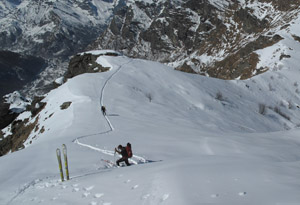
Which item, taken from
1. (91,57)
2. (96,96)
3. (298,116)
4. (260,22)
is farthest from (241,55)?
(96,96)

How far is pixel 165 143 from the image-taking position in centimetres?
1439

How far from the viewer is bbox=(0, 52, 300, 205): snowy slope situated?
18.6 ft

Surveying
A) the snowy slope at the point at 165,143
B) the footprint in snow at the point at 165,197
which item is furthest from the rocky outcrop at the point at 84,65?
the footprint in snow at the point at 165,197

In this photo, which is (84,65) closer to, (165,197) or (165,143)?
→ (165,143)

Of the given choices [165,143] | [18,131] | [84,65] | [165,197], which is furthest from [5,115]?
[165,197]

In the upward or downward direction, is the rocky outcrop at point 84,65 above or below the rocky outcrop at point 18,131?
above

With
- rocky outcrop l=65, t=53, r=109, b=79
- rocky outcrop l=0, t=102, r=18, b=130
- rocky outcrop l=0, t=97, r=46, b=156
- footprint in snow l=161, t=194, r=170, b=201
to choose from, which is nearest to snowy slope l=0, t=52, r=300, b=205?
footprint in snow l=161, t=194, r=170, b=201

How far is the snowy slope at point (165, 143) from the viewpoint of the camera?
568cm

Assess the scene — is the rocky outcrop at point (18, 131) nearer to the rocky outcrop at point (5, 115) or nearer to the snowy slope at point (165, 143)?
the snowy slope at point (165, 143)

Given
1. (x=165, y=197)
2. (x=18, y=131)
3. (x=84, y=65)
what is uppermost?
(x=165, y=197)

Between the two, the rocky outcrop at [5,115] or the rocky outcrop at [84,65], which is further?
the rocky outcrop at [84,65]

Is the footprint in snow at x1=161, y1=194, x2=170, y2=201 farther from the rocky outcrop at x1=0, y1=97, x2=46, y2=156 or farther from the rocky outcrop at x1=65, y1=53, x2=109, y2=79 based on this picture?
the rocky outcrop at x1=65, y1=53, x2=109, y2=79

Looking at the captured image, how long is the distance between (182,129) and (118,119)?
18.8ft

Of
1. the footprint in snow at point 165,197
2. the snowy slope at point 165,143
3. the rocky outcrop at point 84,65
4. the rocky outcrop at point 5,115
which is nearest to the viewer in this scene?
the footprint in snow at point 165,197
